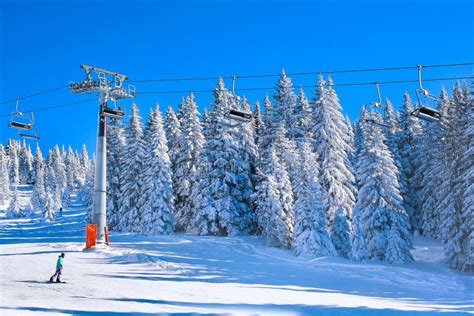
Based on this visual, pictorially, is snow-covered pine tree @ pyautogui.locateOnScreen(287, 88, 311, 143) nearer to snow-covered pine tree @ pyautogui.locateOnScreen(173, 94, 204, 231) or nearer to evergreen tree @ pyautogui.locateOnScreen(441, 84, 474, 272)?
snow-covered pine tree @ pyautogui.locateOnScreen(173, 94, 204, 231)

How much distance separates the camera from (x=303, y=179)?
3234 cm

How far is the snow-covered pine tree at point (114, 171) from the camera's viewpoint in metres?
50.5

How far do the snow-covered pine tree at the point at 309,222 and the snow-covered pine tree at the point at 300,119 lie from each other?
14.4m

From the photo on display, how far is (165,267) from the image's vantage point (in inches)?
934

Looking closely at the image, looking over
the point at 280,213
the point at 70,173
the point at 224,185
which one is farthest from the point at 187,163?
the point at 70,173

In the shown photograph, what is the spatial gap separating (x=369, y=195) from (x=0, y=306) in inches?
1156

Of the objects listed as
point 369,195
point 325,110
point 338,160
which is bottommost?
point 369,195

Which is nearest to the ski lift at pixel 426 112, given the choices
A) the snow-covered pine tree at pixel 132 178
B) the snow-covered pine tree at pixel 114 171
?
the snow-covered pine tree at pixel 132 178

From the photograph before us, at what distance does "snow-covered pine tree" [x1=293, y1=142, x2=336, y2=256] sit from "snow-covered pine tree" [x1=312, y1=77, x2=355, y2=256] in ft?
13.6

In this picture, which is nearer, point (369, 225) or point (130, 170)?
point (369, 225)

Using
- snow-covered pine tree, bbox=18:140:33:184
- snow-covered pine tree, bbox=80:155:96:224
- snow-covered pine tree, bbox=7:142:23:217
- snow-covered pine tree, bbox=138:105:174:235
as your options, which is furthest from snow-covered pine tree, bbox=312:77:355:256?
snow-covered pine tree, bbox=18:140:33:184

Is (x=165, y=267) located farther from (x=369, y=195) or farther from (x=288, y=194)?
(x=369, y=195)

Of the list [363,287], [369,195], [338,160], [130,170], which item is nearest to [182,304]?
[363,287]

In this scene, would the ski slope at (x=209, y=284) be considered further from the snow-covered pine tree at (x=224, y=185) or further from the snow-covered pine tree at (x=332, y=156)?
the snow-covered pine tree at (x=224, y=185)
